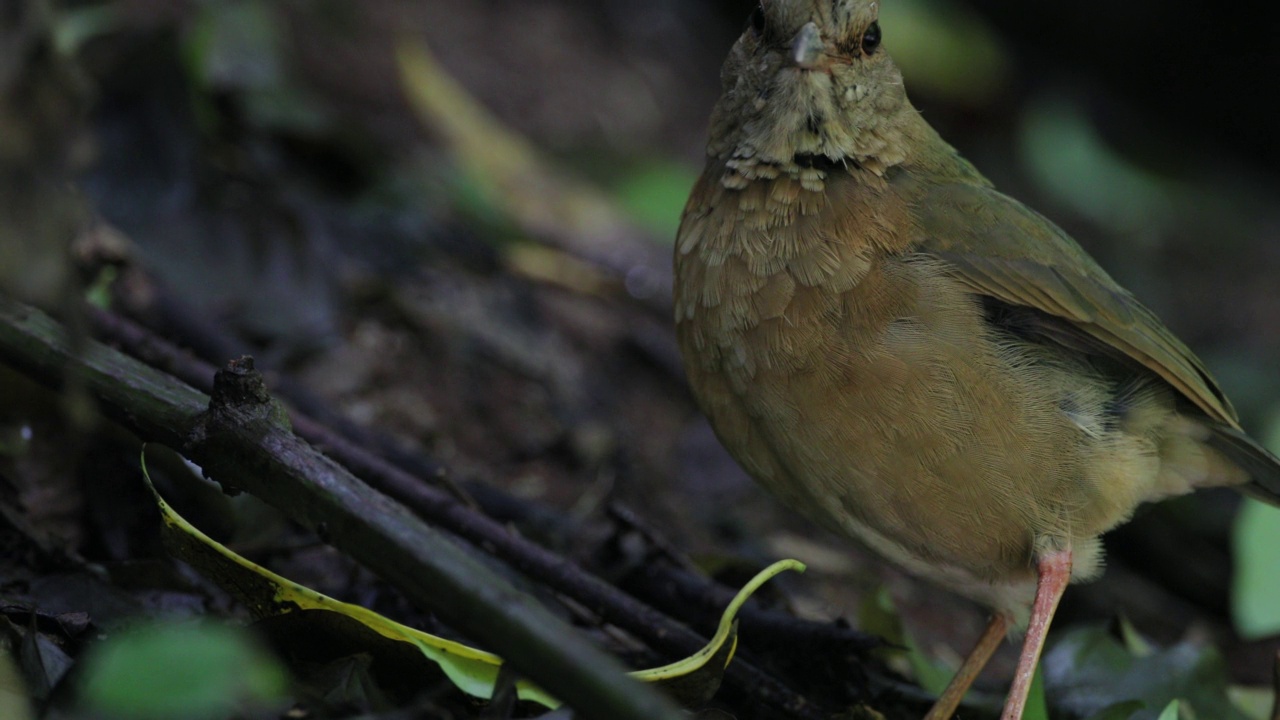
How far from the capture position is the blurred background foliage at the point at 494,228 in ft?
12.5

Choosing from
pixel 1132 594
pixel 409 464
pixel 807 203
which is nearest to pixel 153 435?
pixel 409 464

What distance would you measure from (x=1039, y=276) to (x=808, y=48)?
2.69 feet

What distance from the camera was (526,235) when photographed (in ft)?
17.6

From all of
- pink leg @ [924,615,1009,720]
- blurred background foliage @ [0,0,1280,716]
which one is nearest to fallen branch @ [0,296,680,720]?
blurred background foliage @ [0,0,1280,716]

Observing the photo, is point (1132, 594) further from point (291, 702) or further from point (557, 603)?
point (291, 702)

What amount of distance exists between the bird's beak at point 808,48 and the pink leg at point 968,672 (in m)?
1.61

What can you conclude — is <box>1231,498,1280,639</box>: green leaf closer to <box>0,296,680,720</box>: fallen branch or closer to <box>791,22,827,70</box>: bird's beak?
<box>791,22,827,70</box>: bird's beak

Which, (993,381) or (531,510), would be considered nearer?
(993,381)

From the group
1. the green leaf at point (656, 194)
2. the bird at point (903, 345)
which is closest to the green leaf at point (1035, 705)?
the bird at point (903, 345)

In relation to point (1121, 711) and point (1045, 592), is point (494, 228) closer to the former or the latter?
point (1045, 592)

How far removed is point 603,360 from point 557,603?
2116mm

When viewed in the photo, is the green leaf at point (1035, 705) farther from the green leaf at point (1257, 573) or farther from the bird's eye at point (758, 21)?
the bird's eye at point (758, 21)

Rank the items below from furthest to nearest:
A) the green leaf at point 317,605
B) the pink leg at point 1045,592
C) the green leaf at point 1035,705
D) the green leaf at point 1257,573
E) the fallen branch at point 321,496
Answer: the green leaf at point 1257,573
the pink leg at point 1045,592
the green leaf at point 1035,705
the green leaf at point 317,605
the fallen branch at point 321,496

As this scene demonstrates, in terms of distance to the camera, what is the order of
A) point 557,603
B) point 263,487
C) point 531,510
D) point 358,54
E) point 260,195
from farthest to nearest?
point 358,54 < point 260,195 < point 531,510 < point 557,603 < point 263,487
